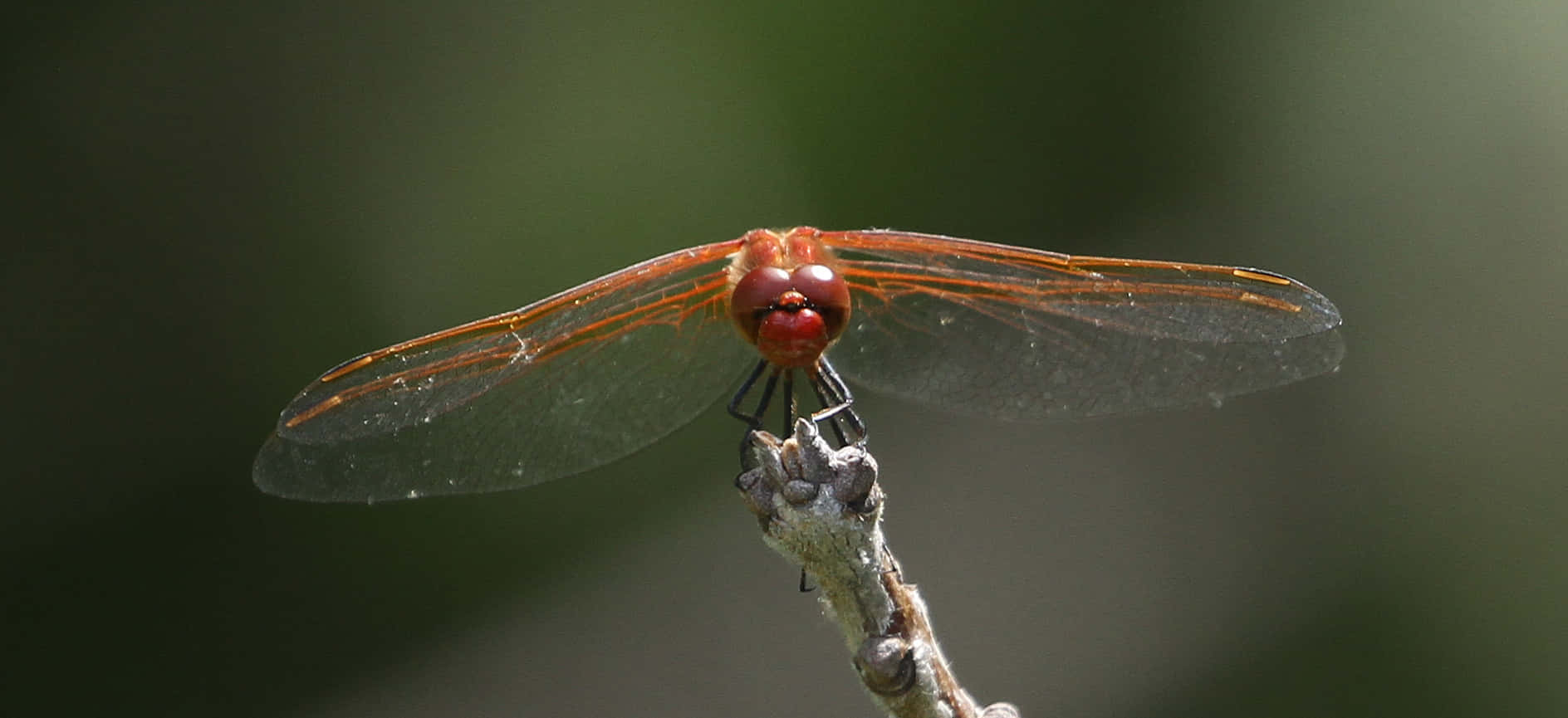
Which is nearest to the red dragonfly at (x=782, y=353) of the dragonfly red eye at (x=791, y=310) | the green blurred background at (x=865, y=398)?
the dragonfly red eye at (x=791, y=310)

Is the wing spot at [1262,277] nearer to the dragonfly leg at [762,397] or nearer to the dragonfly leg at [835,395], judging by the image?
the dragonfly leg at [835,395]

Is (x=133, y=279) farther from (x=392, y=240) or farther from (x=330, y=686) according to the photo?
(x=330, y=686)

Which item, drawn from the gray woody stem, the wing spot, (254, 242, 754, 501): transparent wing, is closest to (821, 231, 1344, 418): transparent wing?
the wing spot

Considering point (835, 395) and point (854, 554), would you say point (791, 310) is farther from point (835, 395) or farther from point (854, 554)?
point (854, 554)

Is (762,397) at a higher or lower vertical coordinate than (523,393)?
lower

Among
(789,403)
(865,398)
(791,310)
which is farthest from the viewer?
(865,398)

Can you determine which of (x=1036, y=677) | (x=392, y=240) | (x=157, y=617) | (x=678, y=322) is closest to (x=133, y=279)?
(x=392, y=240)

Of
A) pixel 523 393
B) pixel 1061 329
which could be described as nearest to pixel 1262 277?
pixel 1061 329
